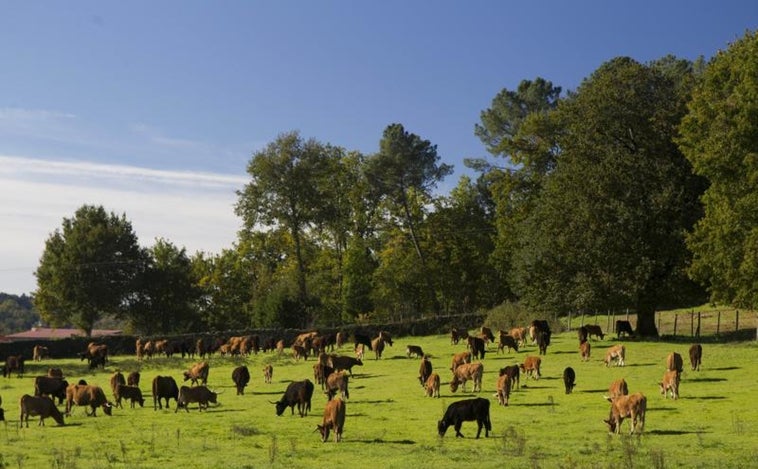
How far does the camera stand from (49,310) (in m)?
90.4

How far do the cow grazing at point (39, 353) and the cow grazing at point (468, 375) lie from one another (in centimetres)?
4309

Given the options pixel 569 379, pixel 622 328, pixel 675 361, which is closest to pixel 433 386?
pixel 569 379

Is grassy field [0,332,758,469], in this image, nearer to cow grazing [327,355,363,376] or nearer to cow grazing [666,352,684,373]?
cow grazing [666,352,684,373]

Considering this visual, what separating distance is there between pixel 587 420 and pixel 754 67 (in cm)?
2475

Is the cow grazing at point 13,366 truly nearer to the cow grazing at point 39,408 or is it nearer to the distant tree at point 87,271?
the cow grazing at point 39,408

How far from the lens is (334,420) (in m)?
22.0

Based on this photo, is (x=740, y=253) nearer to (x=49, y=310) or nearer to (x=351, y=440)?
(x=351, y=440)

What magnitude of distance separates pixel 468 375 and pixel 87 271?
66889mm

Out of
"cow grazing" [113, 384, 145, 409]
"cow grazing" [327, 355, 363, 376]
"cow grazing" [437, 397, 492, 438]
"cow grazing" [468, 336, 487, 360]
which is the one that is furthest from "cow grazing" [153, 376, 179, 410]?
"cow grazing" [468, 336, 487, 360]

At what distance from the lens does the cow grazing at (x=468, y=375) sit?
30.8 m

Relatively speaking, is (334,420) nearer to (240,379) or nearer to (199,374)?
(240,379)

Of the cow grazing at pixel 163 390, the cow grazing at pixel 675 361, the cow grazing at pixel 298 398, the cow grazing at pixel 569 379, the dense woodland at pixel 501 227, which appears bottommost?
the cow grazing at pixel 163 390

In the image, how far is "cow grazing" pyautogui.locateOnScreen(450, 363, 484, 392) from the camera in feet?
101

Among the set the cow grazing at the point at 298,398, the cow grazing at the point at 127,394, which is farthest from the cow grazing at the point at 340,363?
the cow grazing at the point at 298,398
